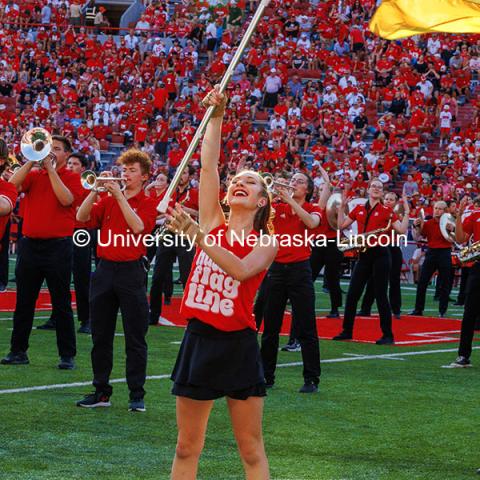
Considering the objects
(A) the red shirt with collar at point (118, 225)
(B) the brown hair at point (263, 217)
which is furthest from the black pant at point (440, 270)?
(B) the brown hair at point (263, 217)

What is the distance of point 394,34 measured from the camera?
704 centimetres

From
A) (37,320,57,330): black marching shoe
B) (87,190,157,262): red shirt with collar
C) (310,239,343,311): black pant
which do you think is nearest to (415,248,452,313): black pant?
(310,239,343,311): black pant

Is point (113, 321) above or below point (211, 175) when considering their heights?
below

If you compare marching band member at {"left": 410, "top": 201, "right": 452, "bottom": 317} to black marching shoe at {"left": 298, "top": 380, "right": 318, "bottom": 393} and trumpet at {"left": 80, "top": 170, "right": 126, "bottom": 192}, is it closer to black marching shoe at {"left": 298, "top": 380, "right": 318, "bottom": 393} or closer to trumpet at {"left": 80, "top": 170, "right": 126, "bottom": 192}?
black marching shoe at {"left": 298, "top": 380, "right": 318, "bottom": 393}

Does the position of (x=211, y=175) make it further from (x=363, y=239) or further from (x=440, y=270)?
(x=440, y=270)

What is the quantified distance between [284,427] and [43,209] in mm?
3161

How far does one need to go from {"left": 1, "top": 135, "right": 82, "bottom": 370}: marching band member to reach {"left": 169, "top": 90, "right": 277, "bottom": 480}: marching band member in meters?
4.45

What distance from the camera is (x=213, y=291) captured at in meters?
5.03

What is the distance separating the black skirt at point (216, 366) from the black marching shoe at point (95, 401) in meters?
2.96

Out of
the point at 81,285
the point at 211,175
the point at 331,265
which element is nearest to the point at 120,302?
the point at 211,175

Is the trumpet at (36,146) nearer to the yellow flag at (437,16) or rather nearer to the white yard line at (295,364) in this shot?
the white yard line at (295,364)

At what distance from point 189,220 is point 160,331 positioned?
8.28 metres

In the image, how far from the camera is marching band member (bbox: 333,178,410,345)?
493 inches

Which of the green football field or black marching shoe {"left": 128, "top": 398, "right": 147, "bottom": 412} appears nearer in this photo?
the green football field
